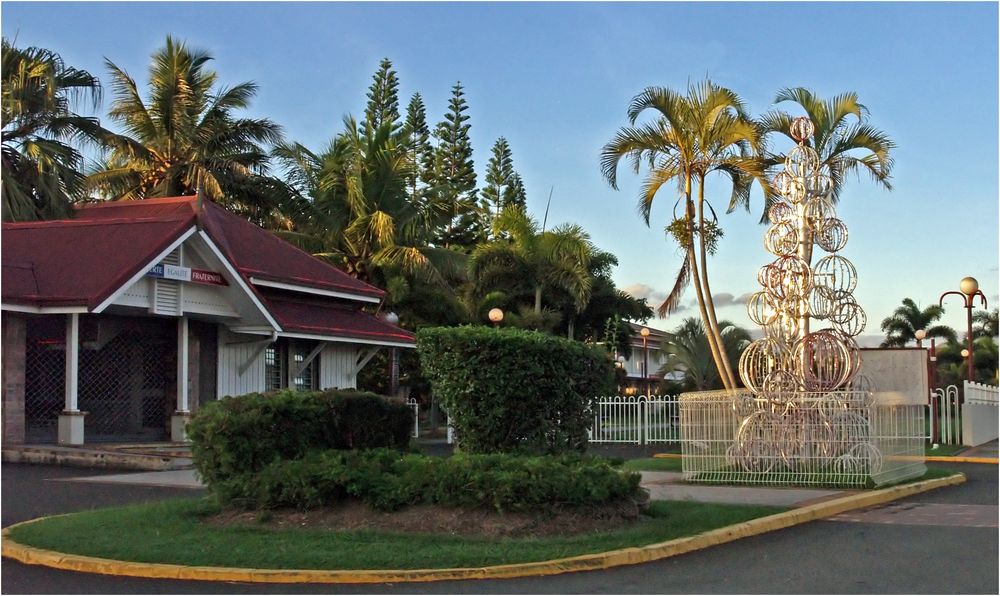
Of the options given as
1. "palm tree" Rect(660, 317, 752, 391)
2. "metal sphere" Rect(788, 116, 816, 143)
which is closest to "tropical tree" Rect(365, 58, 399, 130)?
"palm tree" Rect(660, 317, 752, 391)

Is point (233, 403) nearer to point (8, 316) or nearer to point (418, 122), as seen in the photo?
point (8, 316)

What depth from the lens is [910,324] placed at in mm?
69500

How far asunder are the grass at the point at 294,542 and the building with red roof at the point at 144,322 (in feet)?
35.6

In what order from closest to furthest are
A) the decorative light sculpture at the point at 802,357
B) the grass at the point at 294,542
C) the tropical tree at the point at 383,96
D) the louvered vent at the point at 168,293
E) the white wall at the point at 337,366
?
1. the grass at the point at 294,542
2. the decorative light sculpture at the point at 802,357
3. the louvered vent at the point at 168,293
4. the white wall at the point at 337,366
5. the tropical tree at the point at 383,96

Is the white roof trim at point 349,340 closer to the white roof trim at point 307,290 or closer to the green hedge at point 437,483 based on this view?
the white roof trim at point 307,290

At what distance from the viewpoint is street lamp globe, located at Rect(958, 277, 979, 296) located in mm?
28078

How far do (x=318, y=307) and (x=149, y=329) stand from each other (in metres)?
5.65

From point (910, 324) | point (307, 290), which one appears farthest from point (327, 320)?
point (910, 324)

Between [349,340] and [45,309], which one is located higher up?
[45,309]

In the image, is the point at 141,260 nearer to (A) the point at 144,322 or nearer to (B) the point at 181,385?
(A) the point at 144,322

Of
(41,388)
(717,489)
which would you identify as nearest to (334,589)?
(717,489)

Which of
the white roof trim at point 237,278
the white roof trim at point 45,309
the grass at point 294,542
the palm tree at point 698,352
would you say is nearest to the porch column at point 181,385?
the white roof trim at point 237,278

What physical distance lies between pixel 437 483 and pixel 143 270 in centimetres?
1301

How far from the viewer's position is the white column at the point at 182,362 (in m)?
24.6
